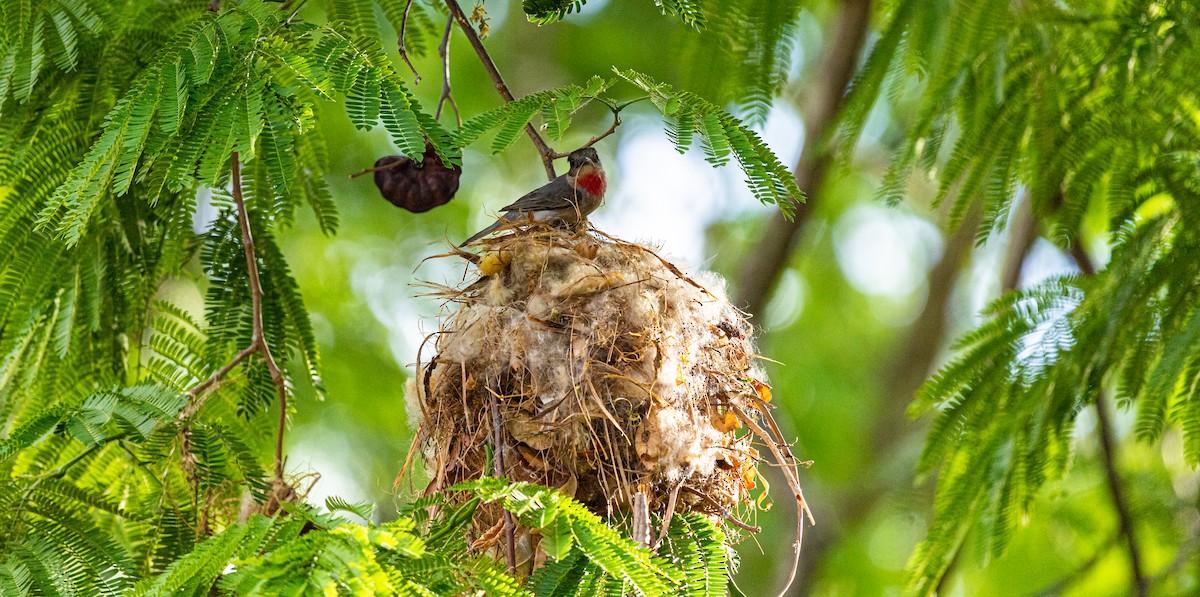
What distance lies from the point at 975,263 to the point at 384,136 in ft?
18.9

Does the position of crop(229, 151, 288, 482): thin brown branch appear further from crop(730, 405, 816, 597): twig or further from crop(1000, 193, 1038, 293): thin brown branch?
crop(1000, 193, 1038, 293): thin brown branch

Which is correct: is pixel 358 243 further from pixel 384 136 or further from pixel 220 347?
pixel 220 347

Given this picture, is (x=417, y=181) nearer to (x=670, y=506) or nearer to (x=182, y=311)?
(x=182, y=311)

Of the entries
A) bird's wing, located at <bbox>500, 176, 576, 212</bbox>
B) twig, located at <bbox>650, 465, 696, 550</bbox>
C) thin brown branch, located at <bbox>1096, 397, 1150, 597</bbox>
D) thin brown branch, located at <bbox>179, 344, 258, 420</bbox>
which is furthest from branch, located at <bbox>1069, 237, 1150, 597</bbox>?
thin brown branch, located at <bbox>179, 344, 258, 420</bbox>

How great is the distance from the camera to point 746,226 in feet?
35.9

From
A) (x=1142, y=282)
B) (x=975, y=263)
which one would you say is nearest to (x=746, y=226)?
(x=975, y=263)

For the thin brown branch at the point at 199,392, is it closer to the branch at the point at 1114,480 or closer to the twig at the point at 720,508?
the twig at the point at 720,508

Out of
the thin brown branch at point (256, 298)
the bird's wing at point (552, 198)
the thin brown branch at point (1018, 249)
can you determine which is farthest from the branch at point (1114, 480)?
the thin brown branch at point (256, 298)

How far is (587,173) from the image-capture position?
5230 mm

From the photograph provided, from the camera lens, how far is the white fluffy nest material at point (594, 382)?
11.9 ft

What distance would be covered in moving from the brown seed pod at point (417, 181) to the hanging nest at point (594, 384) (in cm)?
32

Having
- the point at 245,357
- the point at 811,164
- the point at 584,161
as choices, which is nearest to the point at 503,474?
the point at 245,357

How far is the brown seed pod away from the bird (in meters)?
0.65

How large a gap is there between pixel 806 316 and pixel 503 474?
803cm
